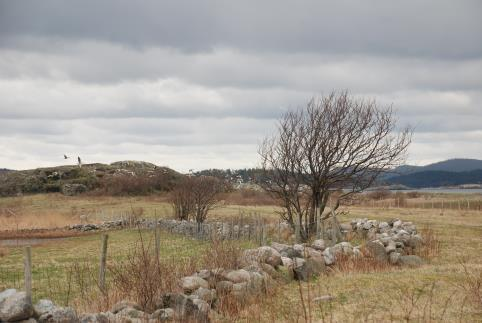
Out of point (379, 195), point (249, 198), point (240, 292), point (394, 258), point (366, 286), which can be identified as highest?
point (249, 198)

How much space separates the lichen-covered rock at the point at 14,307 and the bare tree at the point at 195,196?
28.4 m

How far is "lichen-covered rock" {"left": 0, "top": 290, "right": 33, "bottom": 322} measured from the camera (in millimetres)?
7609

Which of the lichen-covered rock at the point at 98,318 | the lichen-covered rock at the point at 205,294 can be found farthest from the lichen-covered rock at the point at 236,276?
the lichen-covered rock at the point at 98,318

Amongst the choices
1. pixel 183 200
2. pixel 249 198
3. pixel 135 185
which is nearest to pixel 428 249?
pixel 183 200

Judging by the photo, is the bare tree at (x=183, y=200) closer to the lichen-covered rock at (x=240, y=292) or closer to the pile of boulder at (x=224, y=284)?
the pile of boulder at (x=224, y=284)

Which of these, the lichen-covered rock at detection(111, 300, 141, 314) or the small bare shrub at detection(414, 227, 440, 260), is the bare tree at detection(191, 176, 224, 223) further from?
the lichen-covered rock at detection(111, 300, 141, 314)

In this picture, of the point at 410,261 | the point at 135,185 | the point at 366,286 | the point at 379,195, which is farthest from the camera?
the point at 135,185

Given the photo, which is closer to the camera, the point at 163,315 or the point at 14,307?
the point at 14,307

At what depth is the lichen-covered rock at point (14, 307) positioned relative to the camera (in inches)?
300

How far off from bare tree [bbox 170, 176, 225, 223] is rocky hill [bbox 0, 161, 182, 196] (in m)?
32.5

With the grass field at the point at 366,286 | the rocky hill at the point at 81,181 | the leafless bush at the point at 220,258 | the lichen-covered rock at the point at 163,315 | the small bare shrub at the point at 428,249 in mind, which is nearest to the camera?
the lichen-covered rock at the point at 163,315

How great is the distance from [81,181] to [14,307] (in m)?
80.2

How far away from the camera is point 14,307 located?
7.68 metres

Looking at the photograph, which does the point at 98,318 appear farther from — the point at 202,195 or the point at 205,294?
the point at 202,195
